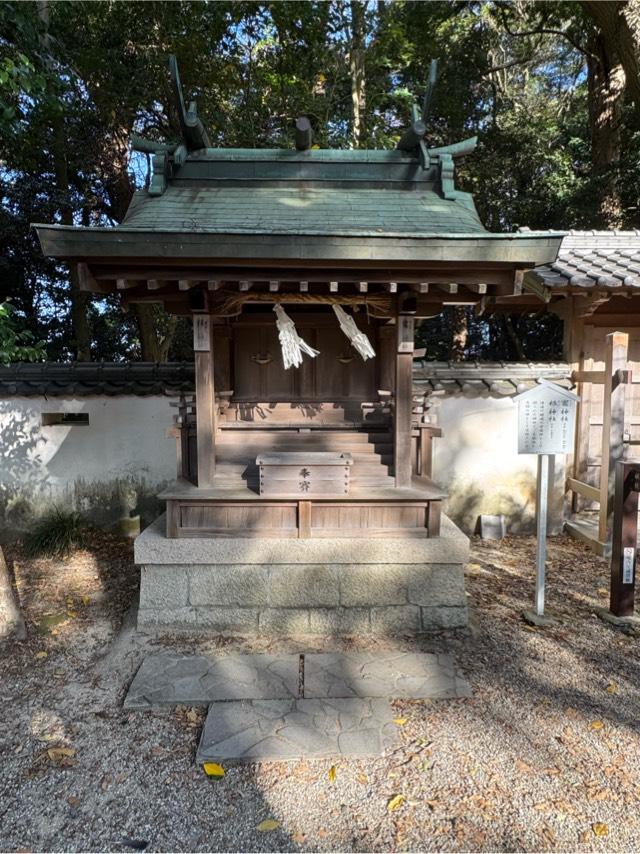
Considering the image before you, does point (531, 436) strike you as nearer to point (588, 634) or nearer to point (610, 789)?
point (588, 634)

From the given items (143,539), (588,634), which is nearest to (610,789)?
(588,634)

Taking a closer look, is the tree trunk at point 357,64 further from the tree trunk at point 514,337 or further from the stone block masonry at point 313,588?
the stone block masonry at point 313,588

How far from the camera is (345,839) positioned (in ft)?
7.59

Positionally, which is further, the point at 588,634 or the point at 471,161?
the point at 471,161

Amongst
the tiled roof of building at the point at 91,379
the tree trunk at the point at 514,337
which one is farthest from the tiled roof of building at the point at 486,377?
the tree trunk at the point at 514,337

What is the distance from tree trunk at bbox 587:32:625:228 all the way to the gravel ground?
1025cm

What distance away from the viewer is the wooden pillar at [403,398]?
4.19 meters

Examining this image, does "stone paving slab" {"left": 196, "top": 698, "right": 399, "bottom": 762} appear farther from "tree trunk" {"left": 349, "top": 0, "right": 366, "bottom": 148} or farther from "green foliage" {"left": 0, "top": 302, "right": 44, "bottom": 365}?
"tree trunk" {"left": 349, "top": 0, "right": 366, "bottom": 148}

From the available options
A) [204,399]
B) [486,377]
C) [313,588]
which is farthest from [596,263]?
[313,588]

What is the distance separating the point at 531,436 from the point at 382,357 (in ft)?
5.22

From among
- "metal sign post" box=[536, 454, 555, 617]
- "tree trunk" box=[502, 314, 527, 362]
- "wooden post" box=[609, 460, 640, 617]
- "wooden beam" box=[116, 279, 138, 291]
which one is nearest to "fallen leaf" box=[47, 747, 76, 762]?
"wooden beam" box=[116, 279, 138, 291]

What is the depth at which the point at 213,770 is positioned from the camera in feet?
8.88

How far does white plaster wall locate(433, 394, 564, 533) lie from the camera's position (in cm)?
674

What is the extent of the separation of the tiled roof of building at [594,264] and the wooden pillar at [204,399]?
2.90 m
